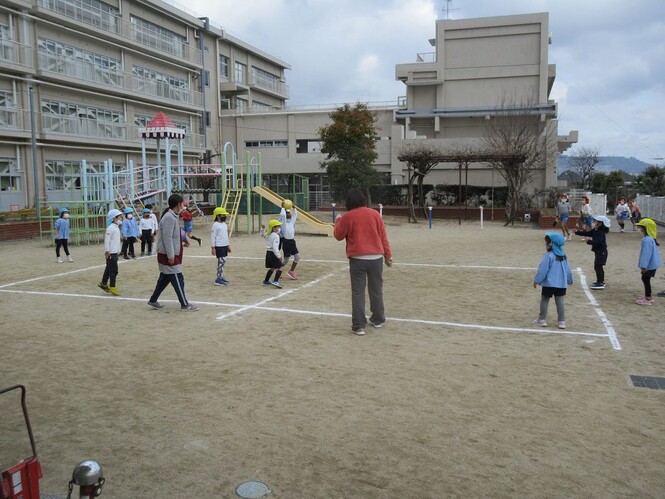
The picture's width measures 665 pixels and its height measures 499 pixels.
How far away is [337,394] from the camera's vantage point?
5.36 metres

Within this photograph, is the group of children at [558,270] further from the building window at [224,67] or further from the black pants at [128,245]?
the building window at [224,67]

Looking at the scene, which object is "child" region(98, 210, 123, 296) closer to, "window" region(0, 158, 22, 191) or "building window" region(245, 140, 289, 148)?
"window" region(0, 158, 22, 191)

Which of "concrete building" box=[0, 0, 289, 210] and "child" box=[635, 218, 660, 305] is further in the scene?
"concrete building" box=[0, 0, 289, 210]

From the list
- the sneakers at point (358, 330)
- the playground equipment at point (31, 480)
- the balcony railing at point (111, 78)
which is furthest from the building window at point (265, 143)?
the playground equipment at point (31, 480)

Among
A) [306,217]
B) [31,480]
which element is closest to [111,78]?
[306,217]

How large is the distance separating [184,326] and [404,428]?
176 inches

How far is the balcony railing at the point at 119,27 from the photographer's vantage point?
30.3m

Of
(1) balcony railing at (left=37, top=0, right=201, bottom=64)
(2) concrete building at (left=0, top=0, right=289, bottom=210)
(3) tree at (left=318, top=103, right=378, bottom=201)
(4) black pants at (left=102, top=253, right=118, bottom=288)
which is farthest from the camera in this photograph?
(3) tree at (left=318, top=103, right=378, bottom=201)

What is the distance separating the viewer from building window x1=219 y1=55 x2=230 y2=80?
47094 mm

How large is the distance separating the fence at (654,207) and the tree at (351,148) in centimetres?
1610

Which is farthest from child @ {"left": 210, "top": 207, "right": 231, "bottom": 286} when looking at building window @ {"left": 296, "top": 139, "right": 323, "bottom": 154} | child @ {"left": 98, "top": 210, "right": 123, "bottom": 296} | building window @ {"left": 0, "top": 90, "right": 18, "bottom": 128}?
building window @ {"left": 296, "top": 139, "right": 323, "bottom": 154}

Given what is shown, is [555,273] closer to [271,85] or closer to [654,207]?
[654,207]

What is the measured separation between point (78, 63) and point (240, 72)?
2118 cm

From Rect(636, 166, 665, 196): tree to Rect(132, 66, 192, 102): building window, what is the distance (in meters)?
36.6
